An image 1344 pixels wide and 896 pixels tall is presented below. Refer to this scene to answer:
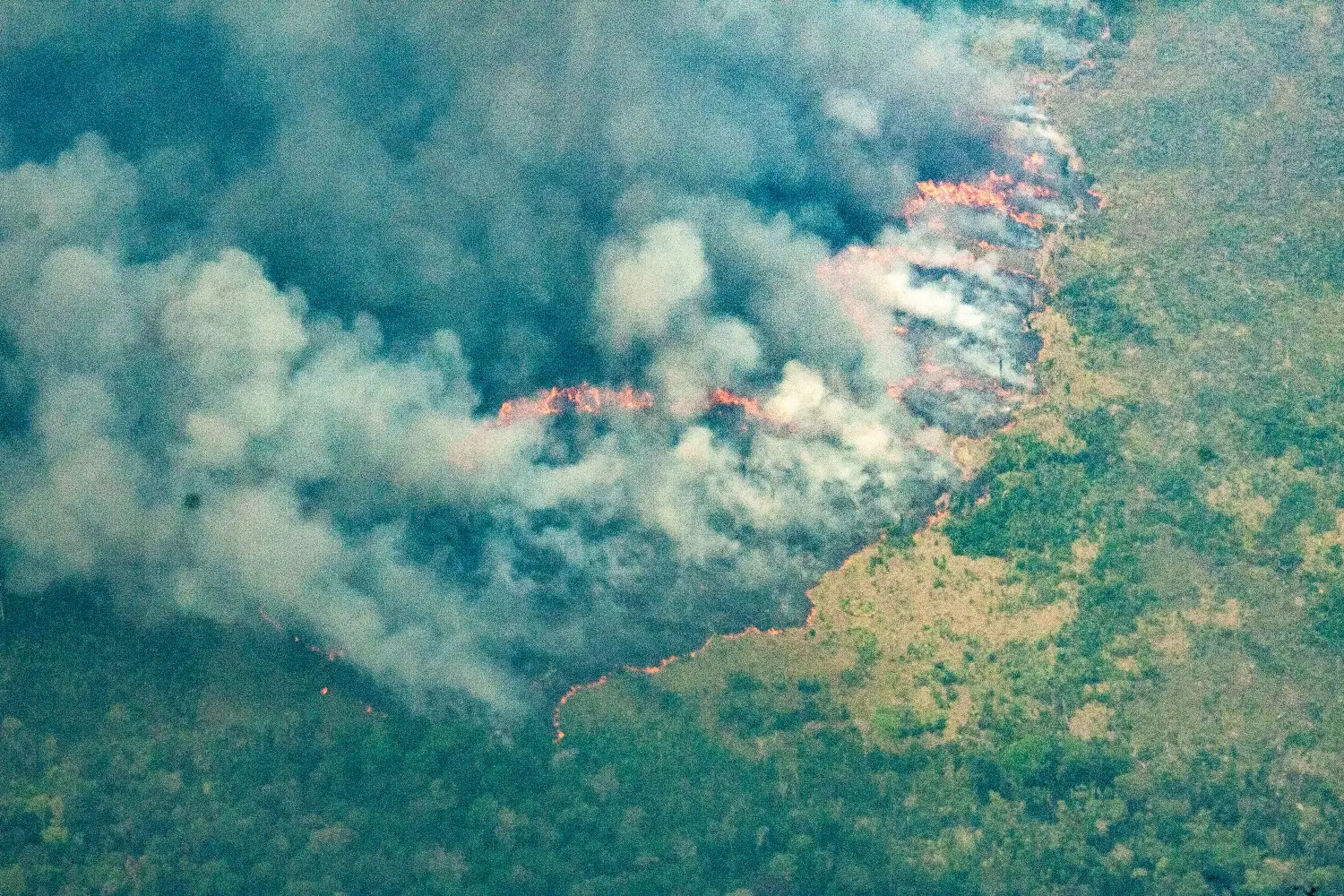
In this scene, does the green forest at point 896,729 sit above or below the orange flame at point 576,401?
below

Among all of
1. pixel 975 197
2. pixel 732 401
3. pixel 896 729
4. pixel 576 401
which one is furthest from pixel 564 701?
pixel 975 197

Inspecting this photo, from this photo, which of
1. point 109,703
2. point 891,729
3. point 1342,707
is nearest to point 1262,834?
point 1342,707

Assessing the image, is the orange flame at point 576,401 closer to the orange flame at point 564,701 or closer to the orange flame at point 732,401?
the orange flame at point 732,401

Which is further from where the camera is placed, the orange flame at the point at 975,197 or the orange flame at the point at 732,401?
the orange flame at the point at 975,197

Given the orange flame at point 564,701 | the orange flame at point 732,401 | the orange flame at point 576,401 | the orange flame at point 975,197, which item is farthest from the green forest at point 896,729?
the orange flame at point 576,401

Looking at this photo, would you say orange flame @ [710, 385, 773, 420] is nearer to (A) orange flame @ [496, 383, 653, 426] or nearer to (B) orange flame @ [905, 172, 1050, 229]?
(A) orange flame @ [496, 383, 653, 426]

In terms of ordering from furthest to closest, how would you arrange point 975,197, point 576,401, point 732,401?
point 975,197 < point 732,401 < point 576,401

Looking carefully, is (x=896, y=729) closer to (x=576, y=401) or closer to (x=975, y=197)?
(x=576, y=401)
